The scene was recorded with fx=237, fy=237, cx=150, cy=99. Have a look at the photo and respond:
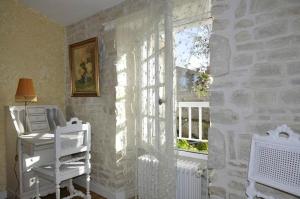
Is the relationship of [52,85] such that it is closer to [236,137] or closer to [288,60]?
[236,137]

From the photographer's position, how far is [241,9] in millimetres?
1788

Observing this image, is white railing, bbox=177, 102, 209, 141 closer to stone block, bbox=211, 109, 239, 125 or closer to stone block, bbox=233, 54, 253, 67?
stone block, bbox=211, 109, 239, 125

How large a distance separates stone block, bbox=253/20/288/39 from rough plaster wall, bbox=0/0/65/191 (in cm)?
293

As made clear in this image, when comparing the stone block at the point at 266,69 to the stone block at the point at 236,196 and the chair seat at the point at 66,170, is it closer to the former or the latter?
the stone block at the point at 236,196

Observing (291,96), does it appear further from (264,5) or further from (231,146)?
(264,5)

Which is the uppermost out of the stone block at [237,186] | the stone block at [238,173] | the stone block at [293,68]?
the stone block at [293,68]

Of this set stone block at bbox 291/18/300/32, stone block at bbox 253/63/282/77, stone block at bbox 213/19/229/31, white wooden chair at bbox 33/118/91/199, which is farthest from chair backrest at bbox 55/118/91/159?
stone block at bbox 291/18/300/32

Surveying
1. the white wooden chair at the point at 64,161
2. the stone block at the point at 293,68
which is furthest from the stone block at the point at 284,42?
the white wooden chair at the point at 64,161

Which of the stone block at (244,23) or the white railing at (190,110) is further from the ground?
the stone block at (244,23)

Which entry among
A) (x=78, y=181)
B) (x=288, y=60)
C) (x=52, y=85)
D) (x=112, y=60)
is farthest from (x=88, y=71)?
(x=288, y=60)

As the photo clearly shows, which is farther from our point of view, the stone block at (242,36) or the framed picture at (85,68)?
the framed picture at (85,68)

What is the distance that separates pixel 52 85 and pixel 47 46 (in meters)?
0.58

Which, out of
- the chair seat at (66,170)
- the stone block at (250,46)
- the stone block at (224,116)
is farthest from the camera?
the chair seat at (66,170)

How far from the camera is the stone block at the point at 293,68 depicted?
5.13 ft
